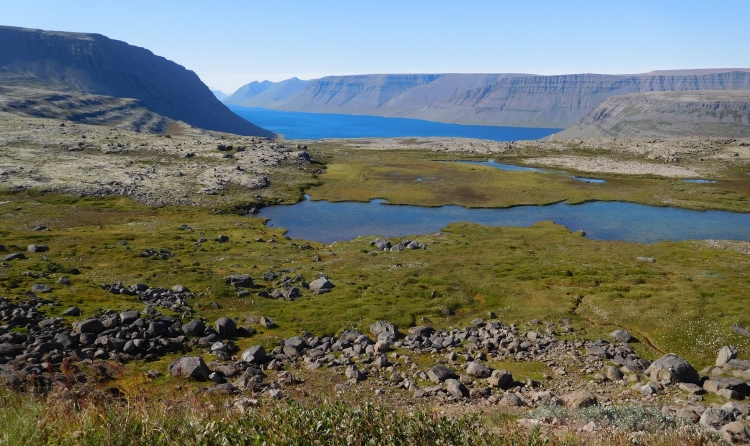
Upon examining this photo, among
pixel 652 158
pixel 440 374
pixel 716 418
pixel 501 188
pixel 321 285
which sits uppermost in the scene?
pixel 652 158

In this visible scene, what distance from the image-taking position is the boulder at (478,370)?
27172 millimetres

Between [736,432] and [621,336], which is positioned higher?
[736,432]

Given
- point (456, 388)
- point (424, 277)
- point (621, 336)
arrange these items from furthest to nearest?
point (424, 277)
point (621, 336)
point (456, 388)

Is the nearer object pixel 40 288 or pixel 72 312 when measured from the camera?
pixel 72 312

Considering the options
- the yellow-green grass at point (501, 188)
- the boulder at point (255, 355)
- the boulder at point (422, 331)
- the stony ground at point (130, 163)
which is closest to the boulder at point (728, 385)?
the boulder at point (422, 331)

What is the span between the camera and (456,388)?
2450 cm

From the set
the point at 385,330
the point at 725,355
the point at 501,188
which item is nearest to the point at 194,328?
the point at 385,330

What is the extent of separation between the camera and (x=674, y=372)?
83.8 ft

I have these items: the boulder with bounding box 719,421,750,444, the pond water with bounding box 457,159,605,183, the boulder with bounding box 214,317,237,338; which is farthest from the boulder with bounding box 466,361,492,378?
the pond water with bounding box 457,159,605,183

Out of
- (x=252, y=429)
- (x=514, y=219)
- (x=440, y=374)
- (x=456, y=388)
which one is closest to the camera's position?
(x=252, y=429)

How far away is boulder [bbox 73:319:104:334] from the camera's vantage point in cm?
2936

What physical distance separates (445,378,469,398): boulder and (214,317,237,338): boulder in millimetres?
17470

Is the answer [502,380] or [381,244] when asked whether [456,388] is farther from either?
[381,244]

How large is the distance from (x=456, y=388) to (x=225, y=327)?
18.4m
